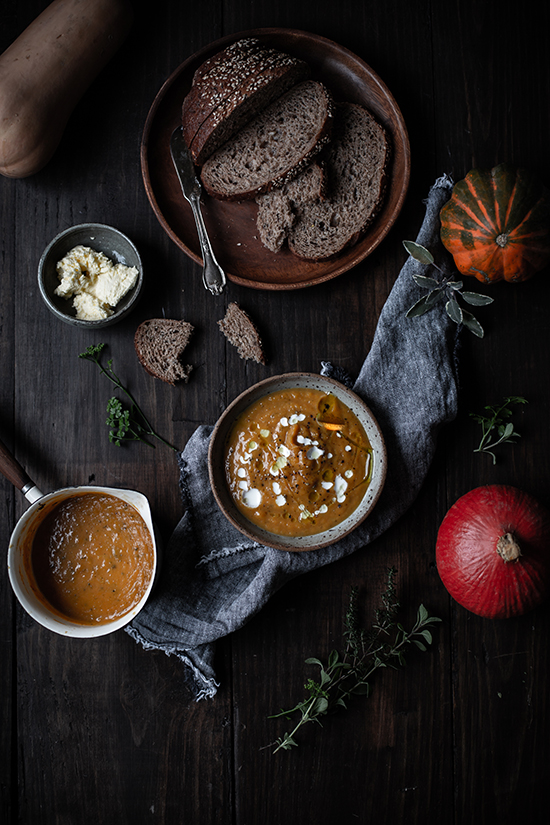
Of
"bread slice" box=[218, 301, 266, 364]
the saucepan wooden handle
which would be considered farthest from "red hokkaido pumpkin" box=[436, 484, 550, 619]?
the saucepan wooden handle

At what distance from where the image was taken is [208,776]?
176 cm

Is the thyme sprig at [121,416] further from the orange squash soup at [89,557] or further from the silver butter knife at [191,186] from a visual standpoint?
the silver butter knife at [191,186]

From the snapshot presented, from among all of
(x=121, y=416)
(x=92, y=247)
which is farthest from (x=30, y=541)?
(x=92, y=247)

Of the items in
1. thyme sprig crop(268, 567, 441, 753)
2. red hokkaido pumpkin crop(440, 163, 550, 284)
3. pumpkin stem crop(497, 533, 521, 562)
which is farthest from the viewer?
thyme sprig crop(268, 567, 441, 753)

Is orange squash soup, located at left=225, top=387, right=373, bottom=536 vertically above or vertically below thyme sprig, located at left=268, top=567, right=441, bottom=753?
above

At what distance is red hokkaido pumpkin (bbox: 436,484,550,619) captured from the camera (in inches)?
60.7

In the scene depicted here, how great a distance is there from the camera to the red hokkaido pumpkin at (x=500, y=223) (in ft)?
5.25

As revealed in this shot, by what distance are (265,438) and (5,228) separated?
1101mm

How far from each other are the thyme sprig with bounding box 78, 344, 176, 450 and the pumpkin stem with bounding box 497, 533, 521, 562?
3.30 ft

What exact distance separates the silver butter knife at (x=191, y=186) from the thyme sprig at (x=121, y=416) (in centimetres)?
42

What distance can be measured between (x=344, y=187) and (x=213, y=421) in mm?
841

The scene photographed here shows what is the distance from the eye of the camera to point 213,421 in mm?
1812

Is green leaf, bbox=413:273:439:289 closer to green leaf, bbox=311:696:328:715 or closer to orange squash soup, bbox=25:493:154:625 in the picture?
orange squash soup, bbox=25:493:154:625

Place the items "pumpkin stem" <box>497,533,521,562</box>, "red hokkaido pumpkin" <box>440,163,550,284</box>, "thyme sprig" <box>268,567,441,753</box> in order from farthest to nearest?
"thyme sprig" <box>268,567,441,753</box> < "red hokkaido pumpkin" <box>440,163,550,284</box> < "pumpkin stem" <box>497,533,521,562</box>
